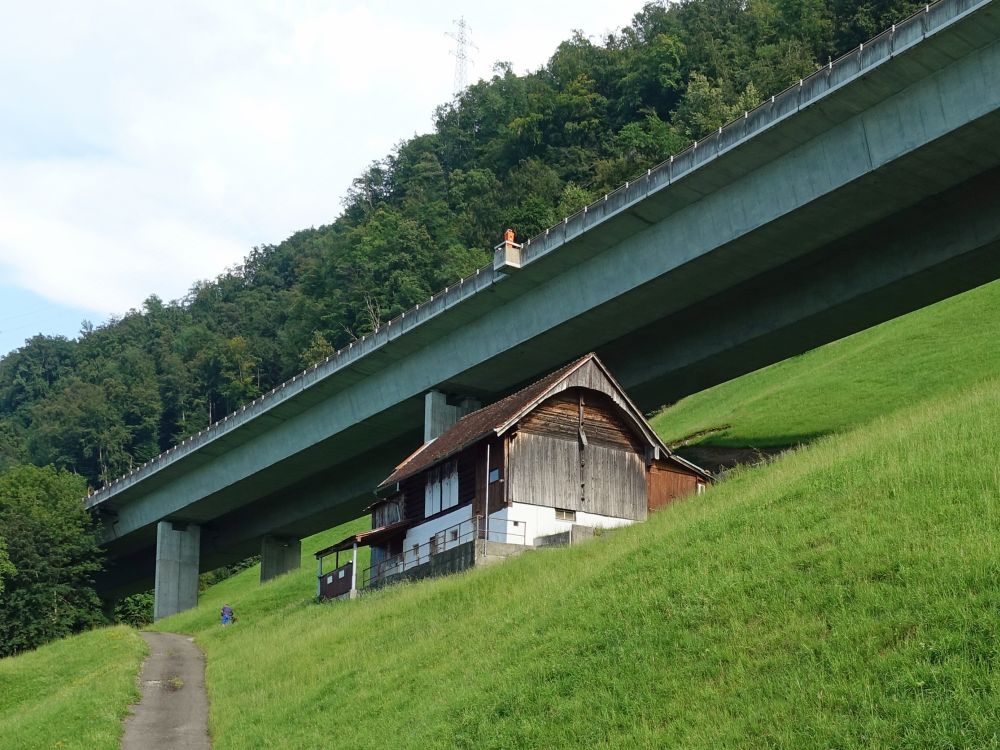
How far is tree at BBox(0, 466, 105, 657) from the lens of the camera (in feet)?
215

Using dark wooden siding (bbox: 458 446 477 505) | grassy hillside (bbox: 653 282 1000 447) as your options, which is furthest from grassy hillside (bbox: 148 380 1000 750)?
grassy hillside (bbox: 653 282 1000 447)

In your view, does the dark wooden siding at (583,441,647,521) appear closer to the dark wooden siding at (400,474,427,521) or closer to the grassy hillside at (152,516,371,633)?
the dark wooden siding at (400,474,427,521)

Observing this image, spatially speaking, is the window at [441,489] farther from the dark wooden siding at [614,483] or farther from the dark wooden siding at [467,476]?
the dark wooden siding at [614,483]

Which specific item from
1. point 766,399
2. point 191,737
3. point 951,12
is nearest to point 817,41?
point 766,399

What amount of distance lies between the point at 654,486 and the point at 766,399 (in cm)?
2014

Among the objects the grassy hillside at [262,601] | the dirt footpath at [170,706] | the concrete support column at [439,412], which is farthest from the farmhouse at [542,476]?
the concrete support column at [439,412]

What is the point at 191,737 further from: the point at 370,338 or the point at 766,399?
the point at 766,399

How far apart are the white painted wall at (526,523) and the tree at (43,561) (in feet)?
125

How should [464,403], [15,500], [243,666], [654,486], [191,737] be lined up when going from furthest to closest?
[15,500] < [464,403] < [654,486] < [243,666] < [191,737]

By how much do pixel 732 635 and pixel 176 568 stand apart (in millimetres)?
64355

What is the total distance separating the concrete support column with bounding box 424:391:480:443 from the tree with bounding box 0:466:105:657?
25.9 meters

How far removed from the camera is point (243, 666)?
32.2 m

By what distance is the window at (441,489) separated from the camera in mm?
40000

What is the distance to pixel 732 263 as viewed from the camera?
4328 cm
